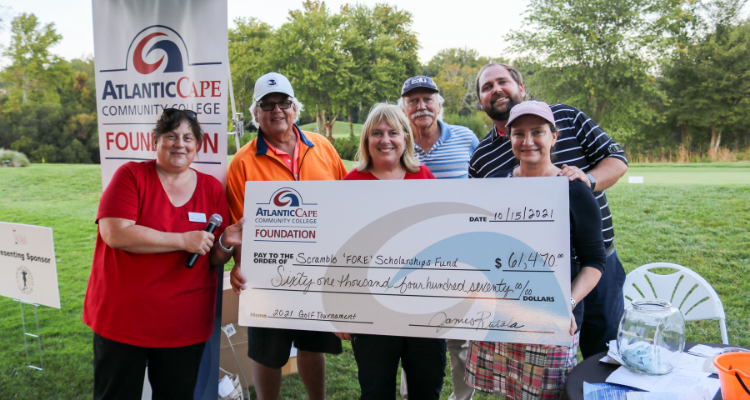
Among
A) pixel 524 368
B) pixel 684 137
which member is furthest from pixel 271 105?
pixel 684 137

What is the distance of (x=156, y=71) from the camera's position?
223 cm

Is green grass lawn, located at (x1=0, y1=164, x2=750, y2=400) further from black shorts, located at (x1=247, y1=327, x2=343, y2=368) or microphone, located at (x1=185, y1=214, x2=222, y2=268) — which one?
microphone, located at (x1=185, y1=214, x2=222, y2=268)

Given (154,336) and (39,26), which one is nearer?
(154,336)

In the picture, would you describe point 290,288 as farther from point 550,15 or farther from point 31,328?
point 550,15

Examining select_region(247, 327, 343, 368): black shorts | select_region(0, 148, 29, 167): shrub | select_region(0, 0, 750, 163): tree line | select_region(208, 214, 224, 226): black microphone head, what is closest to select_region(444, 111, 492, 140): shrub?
select_region(0, 0, 750, 163): tree line

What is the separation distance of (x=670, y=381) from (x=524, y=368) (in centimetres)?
49

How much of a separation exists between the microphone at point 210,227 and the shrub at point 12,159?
7953 millimetres

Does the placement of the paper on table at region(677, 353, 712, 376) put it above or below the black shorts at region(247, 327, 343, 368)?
→ above

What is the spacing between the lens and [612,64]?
7.83 m

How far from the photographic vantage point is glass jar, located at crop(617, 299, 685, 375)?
4.84ft

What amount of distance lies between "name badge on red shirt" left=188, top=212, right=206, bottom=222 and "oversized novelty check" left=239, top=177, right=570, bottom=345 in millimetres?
196

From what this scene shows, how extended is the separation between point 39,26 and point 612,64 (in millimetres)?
9830

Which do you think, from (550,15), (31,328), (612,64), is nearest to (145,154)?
(31,328)

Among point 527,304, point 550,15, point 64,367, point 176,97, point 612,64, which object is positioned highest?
point 550,15
